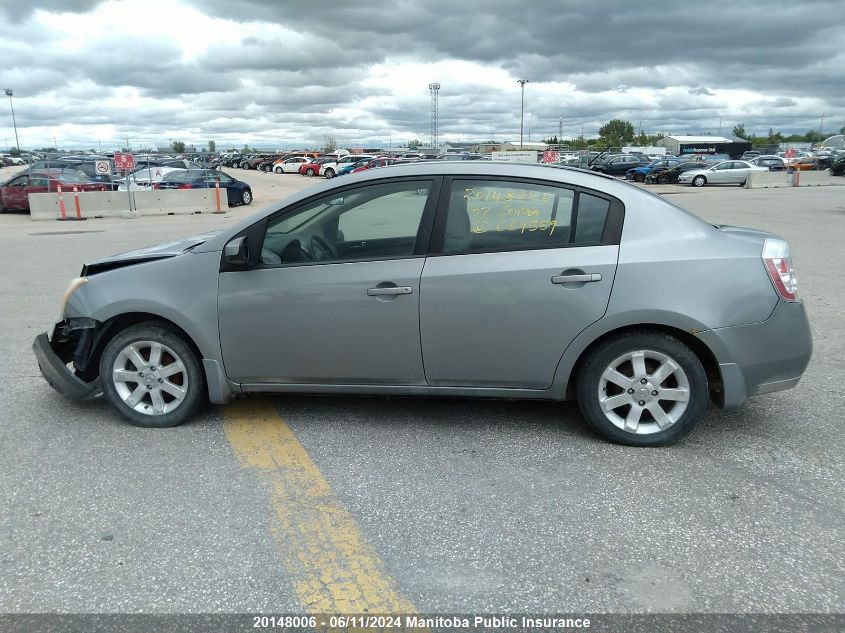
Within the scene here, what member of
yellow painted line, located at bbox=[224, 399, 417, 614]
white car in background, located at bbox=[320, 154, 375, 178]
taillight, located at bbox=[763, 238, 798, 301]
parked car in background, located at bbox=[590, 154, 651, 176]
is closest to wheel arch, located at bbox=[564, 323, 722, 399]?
taillight, located at bbox=[763, 238, 798, 301]

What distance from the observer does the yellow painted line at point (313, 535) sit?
2.66 metres

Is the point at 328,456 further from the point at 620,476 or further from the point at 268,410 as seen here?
the point at 620,476

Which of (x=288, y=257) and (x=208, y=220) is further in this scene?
(x=208, y=220)

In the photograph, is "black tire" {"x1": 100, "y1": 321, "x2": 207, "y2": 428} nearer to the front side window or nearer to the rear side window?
the front side window

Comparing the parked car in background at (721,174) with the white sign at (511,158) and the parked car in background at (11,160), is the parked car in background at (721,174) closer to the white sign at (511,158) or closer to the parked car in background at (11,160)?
the white sign at (511,158)

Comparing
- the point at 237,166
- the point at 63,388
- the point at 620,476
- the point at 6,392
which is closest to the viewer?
the point at 620,476

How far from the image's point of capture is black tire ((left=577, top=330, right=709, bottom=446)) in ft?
12.4

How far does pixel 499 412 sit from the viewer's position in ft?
14.8

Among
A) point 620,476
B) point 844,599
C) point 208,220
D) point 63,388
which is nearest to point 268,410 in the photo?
point 63,388

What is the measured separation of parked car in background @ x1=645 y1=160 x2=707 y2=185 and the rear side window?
126ft

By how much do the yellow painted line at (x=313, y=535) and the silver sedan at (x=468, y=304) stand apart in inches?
15.9

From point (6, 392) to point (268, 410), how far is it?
2015mm

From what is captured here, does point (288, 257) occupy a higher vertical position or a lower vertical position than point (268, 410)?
higher

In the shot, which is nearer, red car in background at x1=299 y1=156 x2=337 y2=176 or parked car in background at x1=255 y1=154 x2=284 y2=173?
red car in background at x1=299 y1=156 x2=337 y2=176
